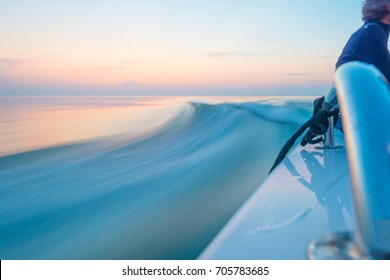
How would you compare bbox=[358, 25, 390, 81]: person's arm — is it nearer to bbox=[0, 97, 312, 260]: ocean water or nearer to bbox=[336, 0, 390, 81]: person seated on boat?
bbox=[336, 0, 390, 81]: person seated on boat

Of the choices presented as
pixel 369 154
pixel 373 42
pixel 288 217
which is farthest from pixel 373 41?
pixel 369 154

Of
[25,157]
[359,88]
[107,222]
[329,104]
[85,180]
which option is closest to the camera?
[359,88]

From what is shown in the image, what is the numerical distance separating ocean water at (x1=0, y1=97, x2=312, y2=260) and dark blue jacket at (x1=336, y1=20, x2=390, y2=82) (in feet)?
3.02

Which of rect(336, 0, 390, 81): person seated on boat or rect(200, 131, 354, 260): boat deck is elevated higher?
rect(336, 0, 390, 81): person seated on boat

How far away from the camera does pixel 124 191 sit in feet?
6.63

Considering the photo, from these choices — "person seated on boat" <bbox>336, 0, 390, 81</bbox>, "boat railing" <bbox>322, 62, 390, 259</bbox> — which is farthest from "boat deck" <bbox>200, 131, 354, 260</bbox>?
"person seated on boat" <bbox>336, 0, 390, 81</bbox>

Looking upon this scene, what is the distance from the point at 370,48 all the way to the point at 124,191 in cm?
152

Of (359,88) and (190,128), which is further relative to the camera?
(190,128)

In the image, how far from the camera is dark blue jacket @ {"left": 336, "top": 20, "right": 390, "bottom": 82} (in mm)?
1661

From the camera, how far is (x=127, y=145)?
365 centimetres
